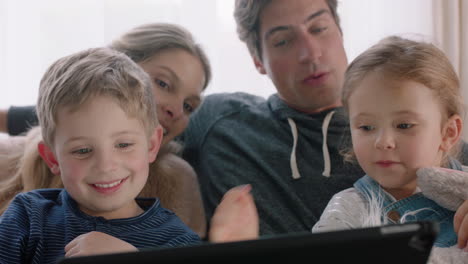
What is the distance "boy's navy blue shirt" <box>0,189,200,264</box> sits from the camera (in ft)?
3.83

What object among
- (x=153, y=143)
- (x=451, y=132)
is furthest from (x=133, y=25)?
(x=451, y=132)

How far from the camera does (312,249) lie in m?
0.61

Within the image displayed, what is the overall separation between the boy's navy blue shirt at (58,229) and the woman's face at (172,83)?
434 millimetres

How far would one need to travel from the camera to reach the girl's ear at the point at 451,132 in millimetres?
1266

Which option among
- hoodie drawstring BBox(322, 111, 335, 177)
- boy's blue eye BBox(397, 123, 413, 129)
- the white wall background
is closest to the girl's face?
boy's blue eye BBox(397, 123, 413, 129)

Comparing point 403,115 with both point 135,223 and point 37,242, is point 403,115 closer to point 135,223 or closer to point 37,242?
point 135,223

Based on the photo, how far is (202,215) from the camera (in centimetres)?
166

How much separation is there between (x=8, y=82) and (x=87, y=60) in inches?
48.7

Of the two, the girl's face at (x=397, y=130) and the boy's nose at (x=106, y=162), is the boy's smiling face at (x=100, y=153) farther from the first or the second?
the girl's face at (x=397, y=130)

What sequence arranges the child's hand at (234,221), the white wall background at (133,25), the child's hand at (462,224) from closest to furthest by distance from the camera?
the child's hand at (234,221) → the child's hand at (462,224) → the white wall background at (133,25)

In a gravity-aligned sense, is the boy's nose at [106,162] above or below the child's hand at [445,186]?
above

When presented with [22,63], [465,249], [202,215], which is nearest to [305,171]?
[202,215]

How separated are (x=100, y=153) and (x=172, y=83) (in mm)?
532

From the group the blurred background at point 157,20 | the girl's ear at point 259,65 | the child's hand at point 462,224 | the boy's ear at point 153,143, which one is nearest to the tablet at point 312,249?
the child's hand at point 462,224
